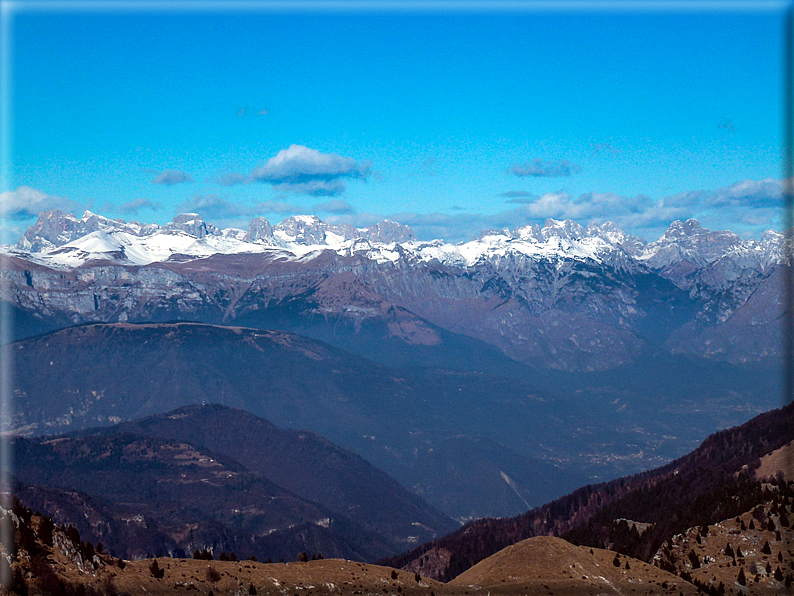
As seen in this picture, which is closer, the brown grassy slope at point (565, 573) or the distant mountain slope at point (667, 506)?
the brown grassy slope at point (565, 573)

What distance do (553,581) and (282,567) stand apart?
20031mm

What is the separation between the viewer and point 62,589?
3528 centimetres

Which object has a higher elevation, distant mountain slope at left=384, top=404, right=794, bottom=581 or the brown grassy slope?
the brown grassy slope

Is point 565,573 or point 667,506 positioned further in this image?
point 667,506

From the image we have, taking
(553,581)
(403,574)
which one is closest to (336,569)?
(403,574)

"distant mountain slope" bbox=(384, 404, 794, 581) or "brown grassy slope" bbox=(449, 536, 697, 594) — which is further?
"distant mountain slope" bbox=(384, 404, 794, 581)

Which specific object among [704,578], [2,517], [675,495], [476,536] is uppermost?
[2,517]

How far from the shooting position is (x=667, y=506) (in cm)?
13275

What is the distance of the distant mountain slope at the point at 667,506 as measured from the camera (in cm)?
9125

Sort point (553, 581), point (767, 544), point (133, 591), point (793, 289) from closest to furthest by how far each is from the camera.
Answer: point (793, 289), point (133, 591), point (553, 581), point (767, 544)

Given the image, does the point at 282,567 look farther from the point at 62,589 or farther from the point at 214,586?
the point at 62,589

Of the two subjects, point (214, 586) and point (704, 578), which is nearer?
point (214, 586)

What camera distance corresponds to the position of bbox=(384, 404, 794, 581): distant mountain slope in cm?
9125

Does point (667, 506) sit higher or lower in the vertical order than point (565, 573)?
lower
